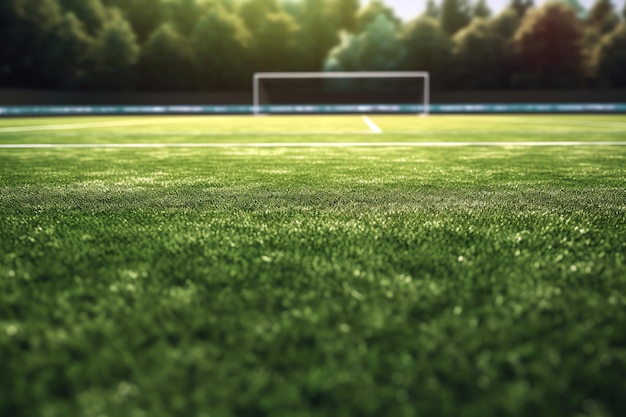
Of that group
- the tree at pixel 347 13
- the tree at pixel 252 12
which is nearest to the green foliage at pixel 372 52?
the tree at pixel 252 12

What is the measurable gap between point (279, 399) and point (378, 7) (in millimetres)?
63501

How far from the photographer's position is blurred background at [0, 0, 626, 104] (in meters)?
40.8

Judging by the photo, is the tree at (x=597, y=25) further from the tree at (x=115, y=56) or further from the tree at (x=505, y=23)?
the tree at (x=115, y=56)

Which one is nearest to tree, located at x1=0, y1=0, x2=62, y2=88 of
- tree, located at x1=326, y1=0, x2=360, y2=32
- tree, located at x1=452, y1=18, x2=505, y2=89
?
tree, located at x1=452, y1=18, x2=505, y2=89

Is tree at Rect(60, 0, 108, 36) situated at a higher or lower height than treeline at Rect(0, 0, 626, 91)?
higher

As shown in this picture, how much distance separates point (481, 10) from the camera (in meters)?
66.4

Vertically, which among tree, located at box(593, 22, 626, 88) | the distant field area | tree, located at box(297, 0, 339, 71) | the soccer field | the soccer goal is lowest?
the soccer field

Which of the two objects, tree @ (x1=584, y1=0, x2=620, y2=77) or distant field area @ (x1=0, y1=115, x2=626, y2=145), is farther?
tree @ (x1=584, y1=0, x2=620, y2=77)

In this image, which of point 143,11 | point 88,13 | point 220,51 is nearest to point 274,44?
point 220,51

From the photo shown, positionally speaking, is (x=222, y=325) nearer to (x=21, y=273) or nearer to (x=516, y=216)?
(x=21, y=273)

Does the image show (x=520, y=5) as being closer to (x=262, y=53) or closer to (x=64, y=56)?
(x=262, y=53)

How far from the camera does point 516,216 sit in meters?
3.32

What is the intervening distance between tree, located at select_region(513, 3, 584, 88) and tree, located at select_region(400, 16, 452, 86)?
18.8ft

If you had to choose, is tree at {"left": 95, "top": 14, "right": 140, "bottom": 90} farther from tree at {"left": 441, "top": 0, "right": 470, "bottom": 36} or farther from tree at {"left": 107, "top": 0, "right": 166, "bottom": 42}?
tree at {"left": 441, "top": 0, "right": 470, "bottom": 36}
